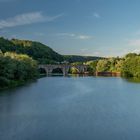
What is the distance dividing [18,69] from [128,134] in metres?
50.9

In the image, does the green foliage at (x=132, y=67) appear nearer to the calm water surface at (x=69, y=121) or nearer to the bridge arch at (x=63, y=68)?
the bridge arch at (x=63, y=68)

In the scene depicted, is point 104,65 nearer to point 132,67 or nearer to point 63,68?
point 63,68

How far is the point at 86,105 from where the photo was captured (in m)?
42.4

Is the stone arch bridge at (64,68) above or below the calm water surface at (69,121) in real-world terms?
above

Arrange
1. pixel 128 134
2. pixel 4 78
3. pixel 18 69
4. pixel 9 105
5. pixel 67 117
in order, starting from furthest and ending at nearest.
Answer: pixel 18 69, pixel 4 78, pixel 9 105, pixel 67 117, pixel 128 134

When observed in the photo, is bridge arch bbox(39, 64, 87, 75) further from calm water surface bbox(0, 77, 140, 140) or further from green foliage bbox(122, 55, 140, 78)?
calm water surface bbox(0, 77, 140, 140)

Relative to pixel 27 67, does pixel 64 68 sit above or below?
below

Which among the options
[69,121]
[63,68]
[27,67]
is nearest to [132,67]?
[27,67]

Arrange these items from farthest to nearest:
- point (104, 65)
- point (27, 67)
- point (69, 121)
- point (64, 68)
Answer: point (64, 68), point (104, 65), point (27, 67), point (69, 121)

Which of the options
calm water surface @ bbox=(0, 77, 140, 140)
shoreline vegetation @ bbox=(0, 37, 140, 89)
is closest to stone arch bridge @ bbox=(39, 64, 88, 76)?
shoreline vegetation @ bbox=(0, 37, 140, 89)

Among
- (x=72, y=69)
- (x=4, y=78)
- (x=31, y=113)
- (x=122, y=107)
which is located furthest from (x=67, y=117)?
(x=72, y=69)

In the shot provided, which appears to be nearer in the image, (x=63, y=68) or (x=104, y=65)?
(x=104, y=65)

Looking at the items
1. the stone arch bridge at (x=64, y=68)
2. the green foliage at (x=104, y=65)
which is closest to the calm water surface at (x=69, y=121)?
the stone arch bridge at (x=64, y=68)

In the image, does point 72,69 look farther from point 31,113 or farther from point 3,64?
point 31,113
